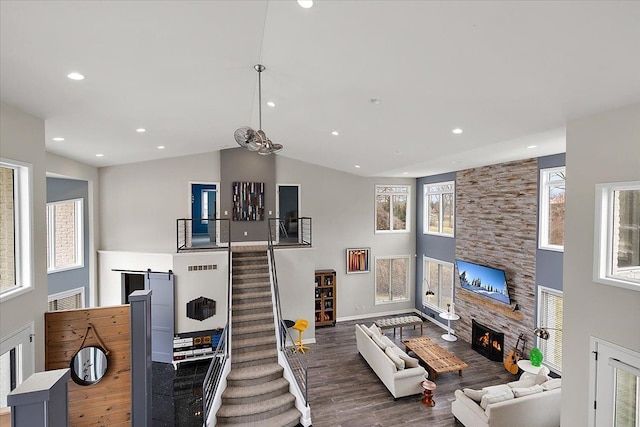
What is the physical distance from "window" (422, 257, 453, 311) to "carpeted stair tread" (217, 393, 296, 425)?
602cm

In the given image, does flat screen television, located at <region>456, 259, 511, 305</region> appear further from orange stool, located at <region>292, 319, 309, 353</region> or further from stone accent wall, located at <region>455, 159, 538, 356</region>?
orange stool, located at <region>292, 319, 309, 353</region>

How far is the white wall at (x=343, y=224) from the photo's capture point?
415 inches

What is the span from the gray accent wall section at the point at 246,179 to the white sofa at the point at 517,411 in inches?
274

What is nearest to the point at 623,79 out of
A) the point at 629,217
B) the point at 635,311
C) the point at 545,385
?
the point at 629,217

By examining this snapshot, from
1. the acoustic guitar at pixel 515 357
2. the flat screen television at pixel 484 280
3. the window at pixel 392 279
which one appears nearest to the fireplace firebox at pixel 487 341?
the acoustic guitar at pixel 515 357

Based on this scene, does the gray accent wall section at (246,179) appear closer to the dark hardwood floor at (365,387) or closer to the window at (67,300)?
the dark hardwood floor at (365,387)

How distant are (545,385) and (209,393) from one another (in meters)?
5.81

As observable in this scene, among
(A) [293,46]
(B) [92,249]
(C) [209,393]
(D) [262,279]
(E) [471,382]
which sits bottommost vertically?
(E) [471,382]

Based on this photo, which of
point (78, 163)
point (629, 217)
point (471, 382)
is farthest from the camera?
point (78, 163)

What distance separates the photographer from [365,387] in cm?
682

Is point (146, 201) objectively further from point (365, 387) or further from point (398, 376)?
point (398, 376)

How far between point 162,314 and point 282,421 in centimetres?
425

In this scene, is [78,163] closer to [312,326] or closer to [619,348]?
[312,326]

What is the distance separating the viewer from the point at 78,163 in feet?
25.9
